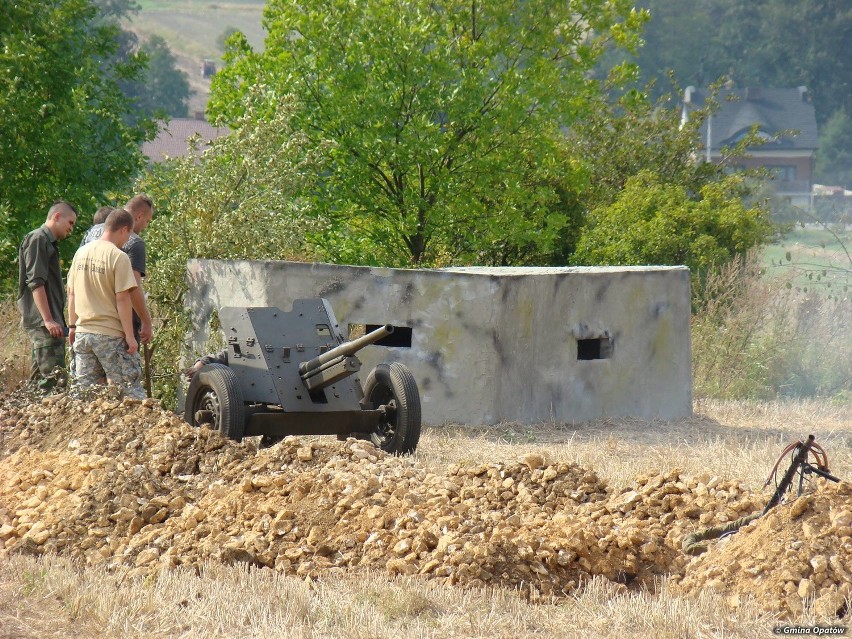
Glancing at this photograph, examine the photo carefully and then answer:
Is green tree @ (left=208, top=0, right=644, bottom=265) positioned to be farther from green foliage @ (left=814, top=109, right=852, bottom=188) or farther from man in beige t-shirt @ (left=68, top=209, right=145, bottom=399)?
green foliage @ (left=814, top=109, right=852, bottom=188)

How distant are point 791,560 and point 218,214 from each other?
Answer: 7.48 metres

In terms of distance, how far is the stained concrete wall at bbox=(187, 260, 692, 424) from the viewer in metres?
10.4

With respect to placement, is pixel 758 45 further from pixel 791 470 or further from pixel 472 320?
pixel 791 470

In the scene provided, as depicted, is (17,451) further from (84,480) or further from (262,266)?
(262,266)

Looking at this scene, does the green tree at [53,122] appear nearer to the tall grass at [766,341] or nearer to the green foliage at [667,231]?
the green foliage at [667,231]

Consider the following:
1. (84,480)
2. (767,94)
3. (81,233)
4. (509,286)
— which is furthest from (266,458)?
(767,94)

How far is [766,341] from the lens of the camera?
14859mm

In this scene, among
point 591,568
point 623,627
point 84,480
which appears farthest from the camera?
point 84,480

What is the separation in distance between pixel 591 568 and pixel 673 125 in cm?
1581

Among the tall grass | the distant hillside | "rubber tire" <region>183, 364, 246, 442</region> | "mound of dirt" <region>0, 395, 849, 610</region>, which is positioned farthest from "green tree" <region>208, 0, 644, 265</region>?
the distant hillside

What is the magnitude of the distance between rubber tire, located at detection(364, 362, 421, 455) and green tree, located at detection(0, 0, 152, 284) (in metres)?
6.89

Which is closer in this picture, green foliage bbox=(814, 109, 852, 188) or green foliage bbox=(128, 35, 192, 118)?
green foliage bbox=(814, 109, 852, 188)

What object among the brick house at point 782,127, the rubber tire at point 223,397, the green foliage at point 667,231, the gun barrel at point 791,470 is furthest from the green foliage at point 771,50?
the gun barrel at point 791,470

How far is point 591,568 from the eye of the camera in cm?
566
